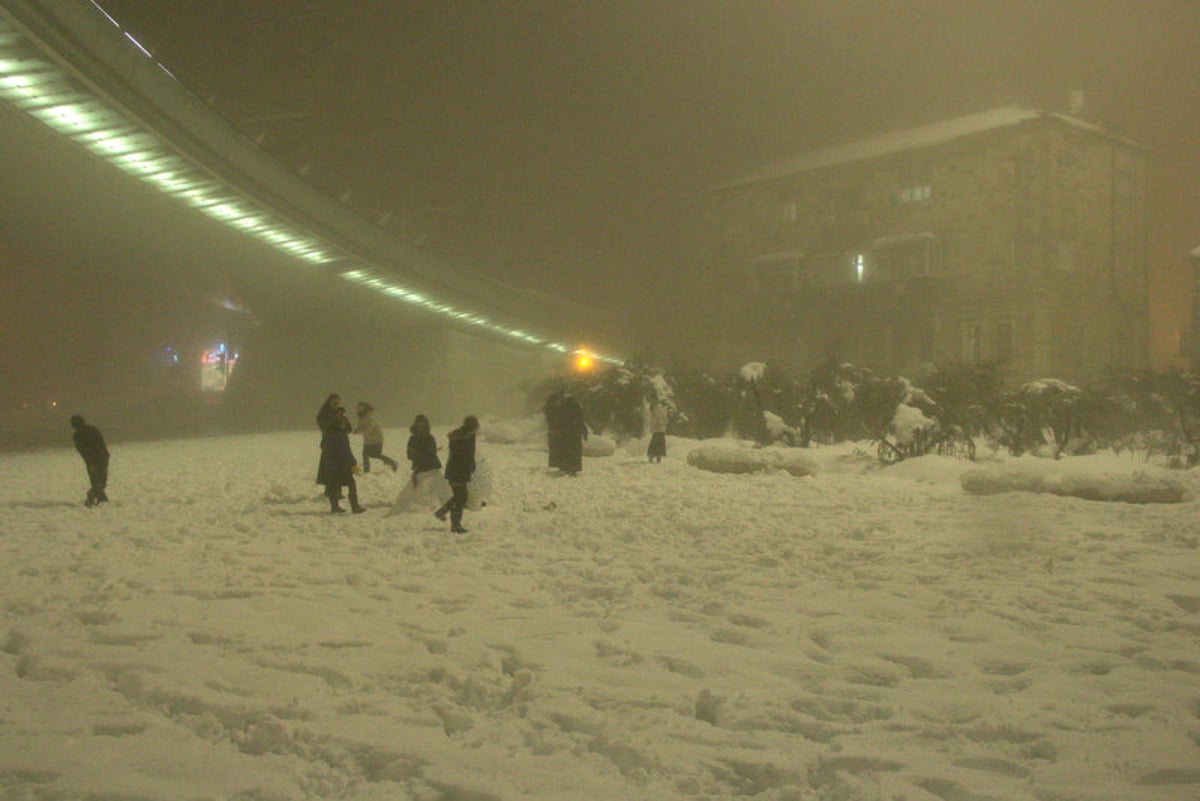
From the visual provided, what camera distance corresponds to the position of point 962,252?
4656cm

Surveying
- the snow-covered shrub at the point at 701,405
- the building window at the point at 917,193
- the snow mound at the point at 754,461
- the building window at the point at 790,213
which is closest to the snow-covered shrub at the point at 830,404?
the snow-covered shrub at the point at 701,405

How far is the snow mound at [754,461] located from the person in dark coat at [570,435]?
2.45 metres

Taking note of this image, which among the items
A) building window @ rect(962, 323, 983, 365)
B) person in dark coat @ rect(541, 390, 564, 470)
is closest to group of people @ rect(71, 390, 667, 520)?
person in dark coat @ rect(541, 390, 564, 470)

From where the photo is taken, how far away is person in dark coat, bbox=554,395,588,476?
55.6 feet

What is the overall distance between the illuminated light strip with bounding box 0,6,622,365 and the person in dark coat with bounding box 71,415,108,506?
5.51 meters

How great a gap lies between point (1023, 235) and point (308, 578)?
44128 mm

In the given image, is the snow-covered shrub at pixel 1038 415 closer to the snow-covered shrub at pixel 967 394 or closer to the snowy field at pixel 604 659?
the snow-covered shrub at pixel 967 394

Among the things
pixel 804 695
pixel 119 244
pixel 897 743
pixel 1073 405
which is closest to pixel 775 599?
pixel 804 695

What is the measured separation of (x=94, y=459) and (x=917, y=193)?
4454 cm

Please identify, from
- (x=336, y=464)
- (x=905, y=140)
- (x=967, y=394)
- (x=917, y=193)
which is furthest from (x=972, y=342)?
(x=336, y=464)

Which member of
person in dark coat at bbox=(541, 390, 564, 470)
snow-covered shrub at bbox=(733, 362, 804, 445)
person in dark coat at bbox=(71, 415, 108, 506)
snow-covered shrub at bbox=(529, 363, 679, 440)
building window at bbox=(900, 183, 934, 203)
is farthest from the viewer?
building window at bbox=(900, 183, 934, 203)

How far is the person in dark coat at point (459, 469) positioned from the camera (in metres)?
10.3

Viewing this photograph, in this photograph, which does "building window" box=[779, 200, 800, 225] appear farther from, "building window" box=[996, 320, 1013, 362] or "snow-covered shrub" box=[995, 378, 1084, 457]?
"snow-covered shrub" box=[995, 378, 1084, 457]

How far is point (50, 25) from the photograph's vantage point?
517 inches
